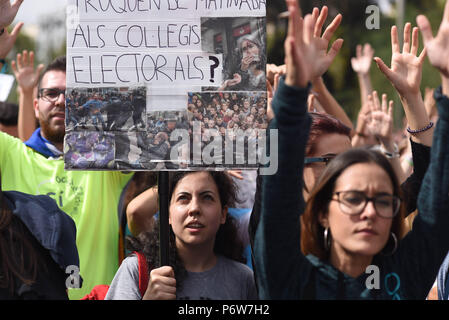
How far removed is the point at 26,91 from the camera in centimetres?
496

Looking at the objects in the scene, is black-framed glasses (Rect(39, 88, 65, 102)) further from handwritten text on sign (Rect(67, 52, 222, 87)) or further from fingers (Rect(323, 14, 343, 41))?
fingers (Rect(323, 14, 343, 41))

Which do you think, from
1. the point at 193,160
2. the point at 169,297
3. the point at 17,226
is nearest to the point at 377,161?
the point at 193,160

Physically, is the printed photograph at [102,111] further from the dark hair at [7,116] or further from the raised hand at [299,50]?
the dark hair at [7,116]

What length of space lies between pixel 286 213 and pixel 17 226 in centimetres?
107

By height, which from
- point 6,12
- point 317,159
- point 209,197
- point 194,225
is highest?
point 6,12

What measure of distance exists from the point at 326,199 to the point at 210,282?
2.32 feet

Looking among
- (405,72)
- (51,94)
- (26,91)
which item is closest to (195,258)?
(405,72)

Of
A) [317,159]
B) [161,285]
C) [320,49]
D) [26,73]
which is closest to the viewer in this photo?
[161,285]

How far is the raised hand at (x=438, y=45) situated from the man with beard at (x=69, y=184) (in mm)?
1956

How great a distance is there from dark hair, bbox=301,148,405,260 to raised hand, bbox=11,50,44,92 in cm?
303

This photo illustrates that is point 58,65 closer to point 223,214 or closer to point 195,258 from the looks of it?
point 223,214

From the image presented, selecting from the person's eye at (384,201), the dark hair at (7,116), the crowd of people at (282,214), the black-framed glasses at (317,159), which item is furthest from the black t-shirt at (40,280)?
the dark hair at (7,116)

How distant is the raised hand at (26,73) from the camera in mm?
4973

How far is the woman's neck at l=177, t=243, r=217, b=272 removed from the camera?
2.96 meters
